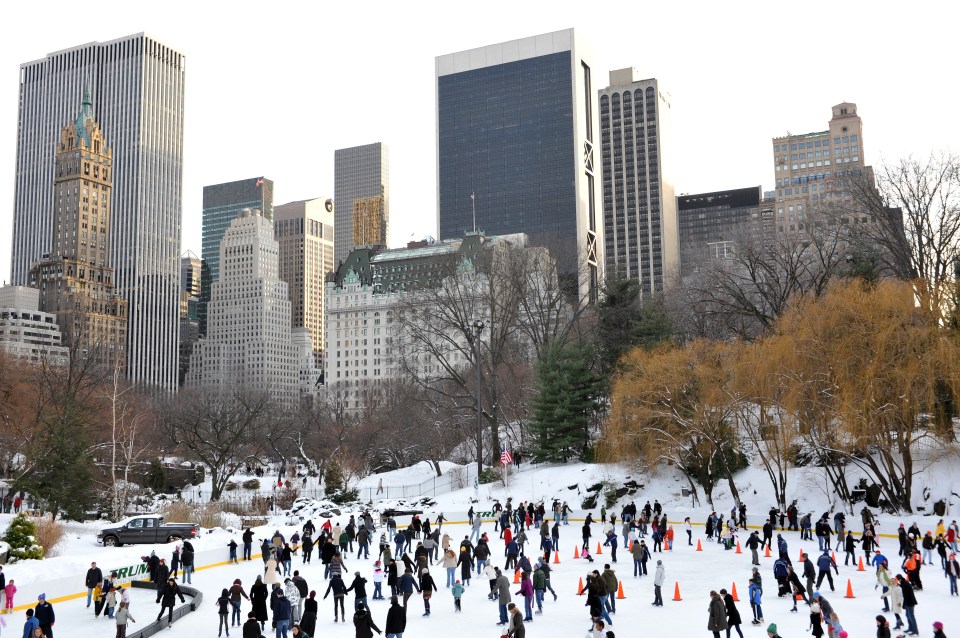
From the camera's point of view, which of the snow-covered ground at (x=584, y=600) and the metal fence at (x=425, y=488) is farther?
the metal fence at (x=425, y=488)

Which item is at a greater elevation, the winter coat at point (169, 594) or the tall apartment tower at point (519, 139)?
the tall apartment tower at point (519, 139)

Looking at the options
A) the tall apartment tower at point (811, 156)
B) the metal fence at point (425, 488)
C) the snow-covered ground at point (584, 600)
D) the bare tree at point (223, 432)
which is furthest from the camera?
the tall apartment tower at point (811, 156)

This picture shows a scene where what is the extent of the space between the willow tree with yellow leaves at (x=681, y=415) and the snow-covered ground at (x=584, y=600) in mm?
2790

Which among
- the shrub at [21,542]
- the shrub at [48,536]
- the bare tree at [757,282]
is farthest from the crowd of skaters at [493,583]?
the bare tree at [757,282]

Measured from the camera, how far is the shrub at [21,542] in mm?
25328

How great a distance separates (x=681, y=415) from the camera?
39.5 meters

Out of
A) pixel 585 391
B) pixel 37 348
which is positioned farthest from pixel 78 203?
pixel 585 391

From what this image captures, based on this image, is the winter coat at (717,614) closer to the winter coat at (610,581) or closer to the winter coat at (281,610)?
the winter coat at (610,581)

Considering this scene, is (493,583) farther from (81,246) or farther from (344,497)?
(81,246)

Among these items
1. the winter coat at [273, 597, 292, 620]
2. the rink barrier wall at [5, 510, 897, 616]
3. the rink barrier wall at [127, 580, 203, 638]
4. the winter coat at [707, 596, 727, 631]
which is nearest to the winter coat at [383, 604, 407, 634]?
the winter coat at [273, 597, 292, 620]

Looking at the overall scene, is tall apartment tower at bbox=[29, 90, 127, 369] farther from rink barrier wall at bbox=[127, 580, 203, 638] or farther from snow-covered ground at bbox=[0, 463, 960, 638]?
rink barrier wall at bbox=[127, 580, 203, 638]

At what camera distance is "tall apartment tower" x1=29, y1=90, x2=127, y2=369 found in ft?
611

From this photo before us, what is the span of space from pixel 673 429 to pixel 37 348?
160260mm

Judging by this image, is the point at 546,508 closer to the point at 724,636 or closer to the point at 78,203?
the point at 724,636
